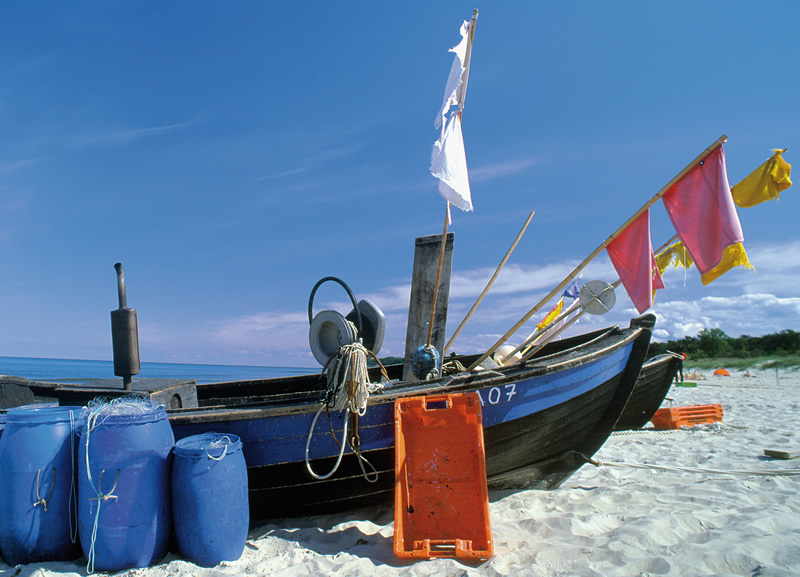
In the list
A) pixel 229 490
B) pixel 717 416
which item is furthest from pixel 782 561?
pixel 717 416

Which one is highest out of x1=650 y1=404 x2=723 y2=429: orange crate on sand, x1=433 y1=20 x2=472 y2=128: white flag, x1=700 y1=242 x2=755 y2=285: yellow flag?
x1=433 y1=20 x2=472 y2=128: white flag

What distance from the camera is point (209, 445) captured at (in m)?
3.23

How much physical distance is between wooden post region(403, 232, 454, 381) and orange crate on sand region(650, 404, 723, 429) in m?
5.04

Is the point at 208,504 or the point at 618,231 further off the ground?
the point at 618,231

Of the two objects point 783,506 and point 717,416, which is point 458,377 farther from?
point 717,416

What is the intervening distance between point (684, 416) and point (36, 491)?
9.33m

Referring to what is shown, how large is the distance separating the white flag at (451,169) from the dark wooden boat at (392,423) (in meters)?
1.70

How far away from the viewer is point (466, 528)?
3.43 metres

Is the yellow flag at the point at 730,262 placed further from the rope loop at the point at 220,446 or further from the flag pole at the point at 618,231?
the rope loop at the point at 220,446

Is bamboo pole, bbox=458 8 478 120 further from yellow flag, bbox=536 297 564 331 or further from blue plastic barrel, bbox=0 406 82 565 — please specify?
blue plastic barrel, bbox=0 406 82 565

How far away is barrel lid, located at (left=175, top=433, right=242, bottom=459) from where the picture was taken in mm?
3156

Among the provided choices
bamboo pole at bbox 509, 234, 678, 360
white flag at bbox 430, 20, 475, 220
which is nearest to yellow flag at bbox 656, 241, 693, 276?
bamboo pole at bbox 509, 234, 678, 360

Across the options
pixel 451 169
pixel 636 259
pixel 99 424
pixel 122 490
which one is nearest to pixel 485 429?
pixel 636 259

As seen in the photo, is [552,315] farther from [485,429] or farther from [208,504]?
[208,504]
